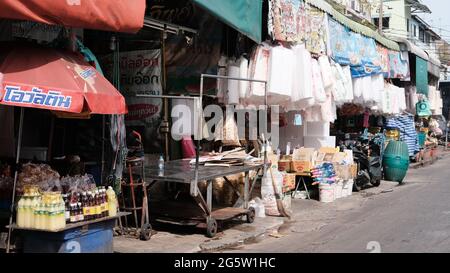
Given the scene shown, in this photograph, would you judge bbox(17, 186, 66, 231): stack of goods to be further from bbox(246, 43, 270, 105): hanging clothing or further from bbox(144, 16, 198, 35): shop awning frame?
bbox(246, 43, 270, 105): hanging clothing

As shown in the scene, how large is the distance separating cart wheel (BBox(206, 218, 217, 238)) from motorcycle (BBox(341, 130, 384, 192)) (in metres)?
6.88

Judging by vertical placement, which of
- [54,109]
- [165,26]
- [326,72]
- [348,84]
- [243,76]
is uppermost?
[165,26]

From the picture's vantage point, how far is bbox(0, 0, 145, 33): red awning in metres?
5.27

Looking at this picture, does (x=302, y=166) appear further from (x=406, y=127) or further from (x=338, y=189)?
(x=406, y=127)

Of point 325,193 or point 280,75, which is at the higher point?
point 280,75

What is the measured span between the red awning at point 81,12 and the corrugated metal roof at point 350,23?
19.0ft

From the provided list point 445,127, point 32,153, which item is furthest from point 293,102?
point 445,127

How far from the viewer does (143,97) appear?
9250mm

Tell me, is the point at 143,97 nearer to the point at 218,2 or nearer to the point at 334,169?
the point at 218,2

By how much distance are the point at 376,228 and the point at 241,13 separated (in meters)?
4.22

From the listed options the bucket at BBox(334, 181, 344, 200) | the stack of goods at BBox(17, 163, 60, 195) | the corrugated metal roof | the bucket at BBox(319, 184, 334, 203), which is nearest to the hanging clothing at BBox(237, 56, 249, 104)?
the corrugated metal roof

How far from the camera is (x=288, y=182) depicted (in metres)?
11.3

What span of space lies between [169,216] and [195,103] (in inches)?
77.4

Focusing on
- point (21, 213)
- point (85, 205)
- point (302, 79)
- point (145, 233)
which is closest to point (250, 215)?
point (145, 233)
